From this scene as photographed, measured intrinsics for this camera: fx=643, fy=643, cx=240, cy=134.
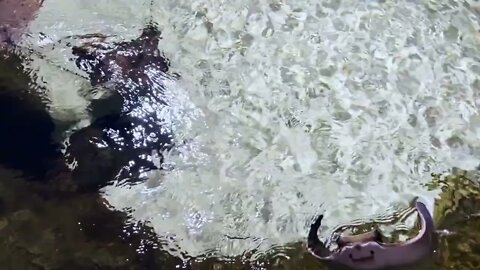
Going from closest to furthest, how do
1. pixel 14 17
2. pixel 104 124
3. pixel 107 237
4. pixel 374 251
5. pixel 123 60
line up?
1. pixel 374 251
2. pixel 107 237
3. pixel 104 124
4. pixel 123 60
5. pixel 14 17

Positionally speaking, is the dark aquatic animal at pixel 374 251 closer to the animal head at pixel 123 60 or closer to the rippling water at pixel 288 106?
the rippling water at pixel 288 106

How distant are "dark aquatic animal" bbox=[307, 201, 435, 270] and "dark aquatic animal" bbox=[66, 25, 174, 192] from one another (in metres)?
0.87

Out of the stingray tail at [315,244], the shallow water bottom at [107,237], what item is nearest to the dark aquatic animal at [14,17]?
the shallow water bottom at [107,237]

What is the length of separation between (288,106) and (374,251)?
2.68 ft

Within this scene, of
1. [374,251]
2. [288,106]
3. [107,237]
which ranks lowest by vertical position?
[107,237]

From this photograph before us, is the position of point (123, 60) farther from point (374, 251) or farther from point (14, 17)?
point (374, 251)

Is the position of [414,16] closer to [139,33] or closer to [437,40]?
[437,40]

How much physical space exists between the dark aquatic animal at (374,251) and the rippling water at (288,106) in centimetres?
10

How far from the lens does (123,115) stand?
296cm

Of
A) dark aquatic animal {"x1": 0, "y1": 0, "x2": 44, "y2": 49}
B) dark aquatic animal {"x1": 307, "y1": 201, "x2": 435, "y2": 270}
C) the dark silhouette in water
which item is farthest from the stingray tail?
dark aquatic animal {"x1": 0, "y1": 0, "x2": 44, "y2": 49}

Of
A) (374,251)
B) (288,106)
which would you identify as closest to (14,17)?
(288,106)

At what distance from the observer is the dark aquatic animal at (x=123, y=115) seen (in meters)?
2.81

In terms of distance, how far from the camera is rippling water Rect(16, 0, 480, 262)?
267 cm

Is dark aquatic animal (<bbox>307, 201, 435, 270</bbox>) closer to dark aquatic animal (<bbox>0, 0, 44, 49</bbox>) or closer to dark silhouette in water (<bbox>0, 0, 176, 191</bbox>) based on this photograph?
dark silhouette in water (<bbox>0, 0, 176, 191</bbox>)
